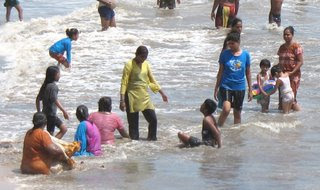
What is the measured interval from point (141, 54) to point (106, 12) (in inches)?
417

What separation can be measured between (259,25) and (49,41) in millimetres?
5963

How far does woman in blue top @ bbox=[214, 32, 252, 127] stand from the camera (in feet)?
37.6

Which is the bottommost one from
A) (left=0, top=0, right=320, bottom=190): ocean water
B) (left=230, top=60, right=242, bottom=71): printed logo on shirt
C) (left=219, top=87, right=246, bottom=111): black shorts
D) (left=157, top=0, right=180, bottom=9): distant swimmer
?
(left=0, top=0, right=320, bottom=190): ocean water

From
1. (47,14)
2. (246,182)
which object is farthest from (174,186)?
(47,14)

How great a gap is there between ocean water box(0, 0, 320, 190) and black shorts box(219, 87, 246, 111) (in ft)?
1.10

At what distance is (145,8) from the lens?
27484 mm

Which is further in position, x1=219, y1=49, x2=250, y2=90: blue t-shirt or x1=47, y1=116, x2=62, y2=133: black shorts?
x1=219, y1=49, x2=250, y2=90: blue t-shirt

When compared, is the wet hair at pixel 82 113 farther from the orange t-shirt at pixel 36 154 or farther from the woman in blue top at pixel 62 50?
the woman in blue top at pixel 62 50

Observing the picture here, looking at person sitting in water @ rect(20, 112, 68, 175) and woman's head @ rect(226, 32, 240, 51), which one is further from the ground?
woman's head @ rect(226, 32, 240, 51)

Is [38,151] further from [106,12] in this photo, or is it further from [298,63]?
[106,12]

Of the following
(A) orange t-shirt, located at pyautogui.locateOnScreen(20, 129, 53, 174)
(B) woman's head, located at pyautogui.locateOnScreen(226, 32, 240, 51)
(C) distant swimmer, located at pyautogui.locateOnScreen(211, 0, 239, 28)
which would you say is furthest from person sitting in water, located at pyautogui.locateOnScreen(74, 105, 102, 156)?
(C) distant swimmer, located at pyautogui.locateOnScreen(211, 0, 239, 28)

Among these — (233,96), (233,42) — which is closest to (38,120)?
(233,42)

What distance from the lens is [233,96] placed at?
1163 cm

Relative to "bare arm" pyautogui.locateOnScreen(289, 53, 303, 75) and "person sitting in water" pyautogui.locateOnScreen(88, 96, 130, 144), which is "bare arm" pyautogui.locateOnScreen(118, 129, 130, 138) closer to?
"person sitting in water" pyautogui.locateOnScreen(88, 96, 130, 144)
